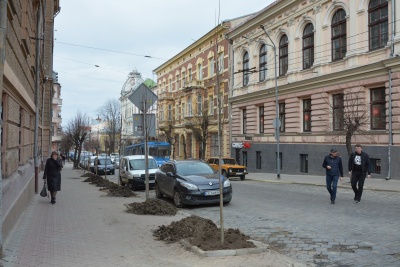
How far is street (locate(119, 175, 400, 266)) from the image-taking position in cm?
611

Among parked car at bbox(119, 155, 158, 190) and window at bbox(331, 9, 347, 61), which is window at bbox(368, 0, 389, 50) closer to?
window at bbox(331, 9, 347, 61)

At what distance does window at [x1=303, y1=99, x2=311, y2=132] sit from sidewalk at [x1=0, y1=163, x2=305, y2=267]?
19.3 m

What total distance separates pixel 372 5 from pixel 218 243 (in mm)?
20245

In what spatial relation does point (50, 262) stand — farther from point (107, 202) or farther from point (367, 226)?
point (107, 202)

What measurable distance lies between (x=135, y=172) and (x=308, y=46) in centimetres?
1587

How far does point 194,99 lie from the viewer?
150ft

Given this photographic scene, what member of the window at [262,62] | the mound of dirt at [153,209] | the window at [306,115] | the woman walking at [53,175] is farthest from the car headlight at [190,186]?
the window at [262,62]

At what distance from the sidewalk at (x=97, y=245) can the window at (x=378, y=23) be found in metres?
16.9

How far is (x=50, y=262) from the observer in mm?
5617

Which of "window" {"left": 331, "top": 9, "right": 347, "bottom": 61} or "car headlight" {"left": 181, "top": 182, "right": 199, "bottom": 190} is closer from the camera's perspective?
"car headlight" {"left": 181, "top": 182, "right": 199, "bottom": 190}

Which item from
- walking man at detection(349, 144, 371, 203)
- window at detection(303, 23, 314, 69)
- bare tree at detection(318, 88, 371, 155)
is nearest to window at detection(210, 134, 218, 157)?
window at detection(303, 23, 314, 69)

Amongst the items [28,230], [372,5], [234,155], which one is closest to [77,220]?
[28,230]

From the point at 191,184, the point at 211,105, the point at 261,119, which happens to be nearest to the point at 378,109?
the point at 261,119

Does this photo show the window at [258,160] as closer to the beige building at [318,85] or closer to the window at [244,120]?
the beige building at [318,85]
